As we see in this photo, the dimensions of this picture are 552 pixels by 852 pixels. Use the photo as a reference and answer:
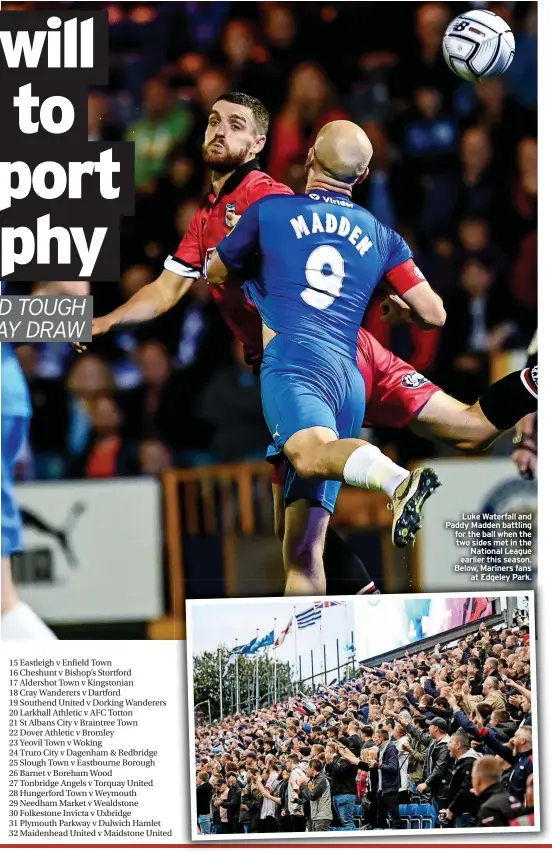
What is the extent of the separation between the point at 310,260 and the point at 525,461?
1262mm

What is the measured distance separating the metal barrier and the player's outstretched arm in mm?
829

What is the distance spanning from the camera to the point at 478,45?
482 cm

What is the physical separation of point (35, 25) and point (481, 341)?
7.70ft

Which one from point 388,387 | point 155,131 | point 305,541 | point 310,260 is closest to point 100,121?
point 155,131

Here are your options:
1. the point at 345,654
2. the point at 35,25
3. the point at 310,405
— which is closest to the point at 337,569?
the point at 345,654

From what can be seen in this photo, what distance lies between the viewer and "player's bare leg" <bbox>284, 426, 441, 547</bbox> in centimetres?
445

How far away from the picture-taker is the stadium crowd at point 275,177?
15.9ft

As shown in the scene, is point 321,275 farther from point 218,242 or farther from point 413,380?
point 413,380

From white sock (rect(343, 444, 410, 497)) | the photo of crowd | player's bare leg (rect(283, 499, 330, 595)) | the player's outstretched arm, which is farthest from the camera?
the player's outstretched arm

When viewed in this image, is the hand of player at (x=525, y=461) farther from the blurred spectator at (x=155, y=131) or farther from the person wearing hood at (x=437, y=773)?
the blurred spectator at (x=155, y=131)

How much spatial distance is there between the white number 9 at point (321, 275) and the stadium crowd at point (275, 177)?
0.74ft

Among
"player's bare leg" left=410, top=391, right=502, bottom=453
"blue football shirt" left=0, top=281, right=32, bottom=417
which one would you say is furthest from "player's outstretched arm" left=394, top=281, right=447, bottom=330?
"blue football shirt" left=0, top=281, right=32, bottom=417

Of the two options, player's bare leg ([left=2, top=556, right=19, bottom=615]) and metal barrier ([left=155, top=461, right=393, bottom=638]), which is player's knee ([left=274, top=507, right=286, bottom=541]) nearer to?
metal barrier ([left=155, top=461, right=393, bottom=638])

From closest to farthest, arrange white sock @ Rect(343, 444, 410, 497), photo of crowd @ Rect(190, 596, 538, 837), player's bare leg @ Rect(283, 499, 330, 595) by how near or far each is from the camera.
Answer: white sock @ Rect(343, 444, 410, 497), photo of crowd @ Rect(190, 596, 538, 837), player's bare leg @ Rect(283, 499, 330, 595)
